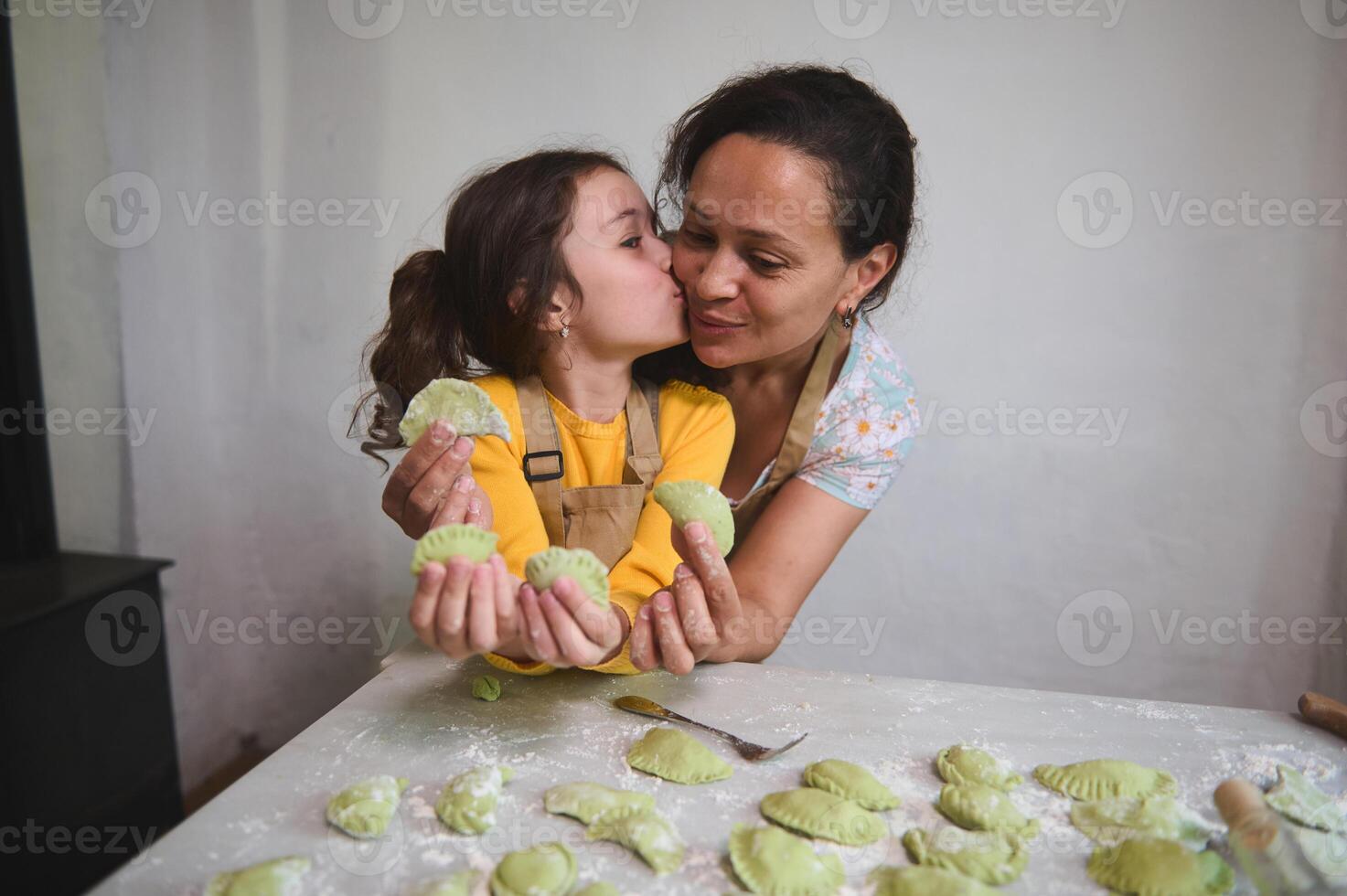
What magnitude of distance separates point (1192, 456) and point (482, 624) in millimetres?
2364

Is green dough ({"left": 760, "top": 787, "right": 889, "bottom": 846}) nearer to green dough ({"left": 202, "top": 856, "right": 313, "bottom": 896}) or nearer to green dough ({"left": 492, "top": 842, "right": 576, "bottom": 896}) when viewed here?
green dough ({"left": 492, "top": 842, "right": 576, "bottom": 896})

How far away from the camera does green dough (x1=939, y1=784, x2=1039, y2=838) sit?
3.45 feet

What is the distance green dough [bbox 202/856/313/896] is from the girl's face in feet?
3.14

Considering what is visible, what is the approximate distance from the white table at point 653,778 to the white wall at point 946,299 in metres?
1.44

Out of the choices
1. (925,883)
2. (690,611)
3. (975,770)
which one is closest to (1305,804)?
(975,770)

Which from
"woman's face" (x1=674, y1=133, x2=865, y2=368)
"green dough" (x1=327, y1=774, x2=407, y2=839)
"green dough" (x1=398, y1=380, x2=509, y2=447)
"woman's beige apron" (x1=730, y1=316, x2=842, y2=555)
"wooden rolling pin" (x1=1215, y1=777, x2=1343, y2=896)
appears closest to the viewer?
"wooden rolling pin" (x1=1215, y1=777, x2=1343, y2=896)

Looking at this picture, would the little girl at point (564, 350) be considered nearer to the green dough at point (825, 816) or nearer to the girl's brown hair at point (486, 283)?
the girl's brown hair at point (486, 283)

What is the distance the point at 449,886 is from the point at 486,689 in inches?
17.5

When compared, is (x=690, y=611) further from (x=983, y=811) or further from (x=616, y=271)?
(x=616, y=271)

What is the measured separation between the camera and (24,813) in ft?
7.35

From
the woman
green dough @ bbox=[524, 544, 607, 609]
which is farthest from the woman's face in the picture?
green dough @ bbox=[524, 544, 607, 609]

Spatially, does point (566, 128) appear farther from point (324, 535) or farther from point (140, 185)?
point (324, 535)

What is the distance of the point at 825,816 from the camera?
1041mm

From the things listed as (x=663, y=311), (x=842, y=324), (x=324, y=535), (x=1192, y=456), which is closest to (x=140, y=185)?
(x=324, y=535)
